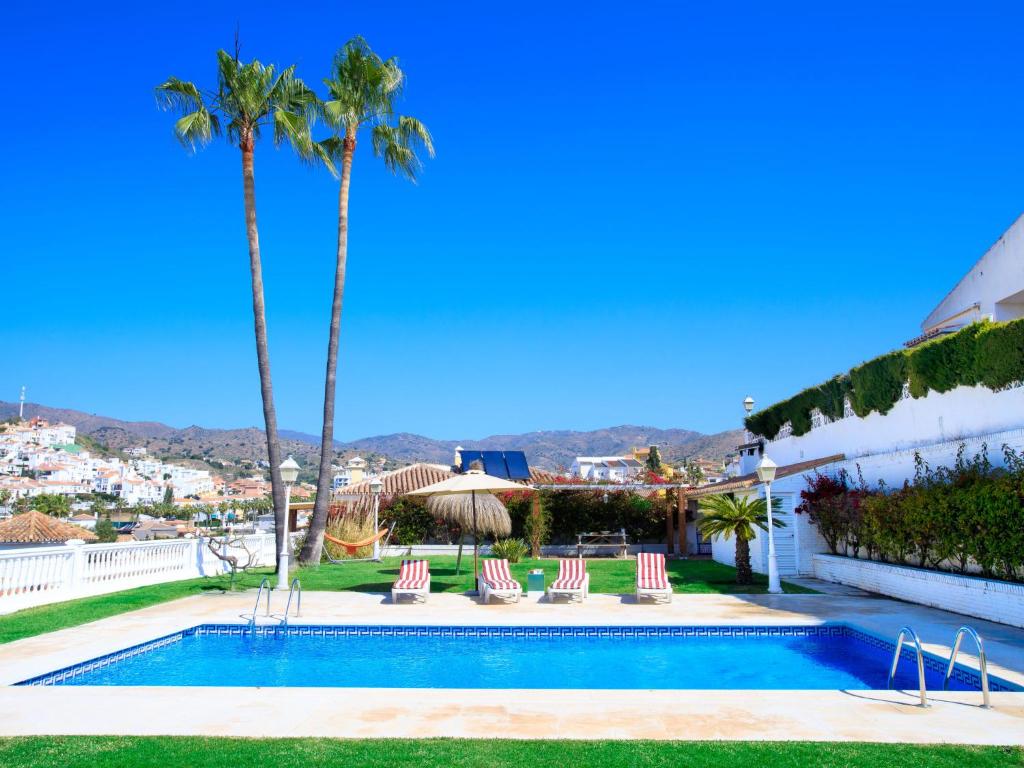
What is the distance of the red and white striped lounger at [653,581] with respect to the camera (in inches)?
558

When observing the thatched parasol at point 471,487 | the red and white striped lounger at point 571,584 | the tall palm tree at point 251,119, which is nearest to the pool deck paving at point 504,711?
the red and white striped lounger at point 571,584

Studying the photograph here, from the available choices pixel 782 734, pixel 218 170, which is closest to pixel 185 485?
pixel 218 170

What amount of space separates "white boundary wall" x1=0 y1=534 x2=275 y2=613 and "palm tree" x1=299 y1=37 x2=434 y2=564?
294 cm

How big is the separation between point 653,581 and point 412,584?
4489mm

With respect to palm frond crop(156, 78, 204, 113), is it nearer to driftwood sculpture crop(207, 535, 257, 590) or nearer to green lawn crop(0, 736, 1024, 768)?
driftwood sculpture crop(207, 535, 257, 590)

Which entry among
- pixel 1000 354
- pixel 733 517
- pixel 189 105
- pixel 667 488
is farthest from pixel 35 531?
pixel 1000 354

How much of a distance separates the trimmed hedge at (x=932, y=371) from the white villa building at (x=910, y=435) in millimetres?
229

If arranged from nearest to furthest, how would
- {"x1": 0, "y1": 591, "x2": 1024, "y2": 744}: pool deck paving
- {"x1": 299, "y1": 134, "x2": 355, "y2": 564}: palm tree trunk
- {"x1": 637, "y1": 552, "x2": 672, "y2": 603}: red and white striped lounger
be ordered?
{"x1": 0, "y1": 591, "x2": 1024, "y2": 744}: pool deck paving → {"x1": 637, "y1": 552, "x2": 672, "y2": 603}: red and white striped lounger → {"x1": 299, "y1": 134, "x2": 355, "y2": 564}: palm tree trunk

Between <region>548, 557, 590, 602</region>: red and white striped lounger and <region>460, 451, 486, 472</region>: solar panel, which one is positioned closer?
<region>548, 557, 590, 602</region>: red and white striped lounger

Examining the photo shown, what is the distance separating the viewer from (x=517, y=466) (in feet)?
115

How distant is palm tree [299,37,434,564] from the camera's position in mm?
20891

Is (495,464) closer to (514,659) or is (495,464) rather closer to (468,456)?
(468,456)

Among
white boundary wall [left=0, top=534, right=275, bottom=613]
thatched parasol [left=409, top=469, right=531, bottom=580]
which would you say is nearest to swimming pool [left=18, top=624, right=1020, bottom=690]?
white boundary wall [left=0, top=534, right=275, bottom=613]

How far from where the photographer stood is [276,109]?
19.9m
